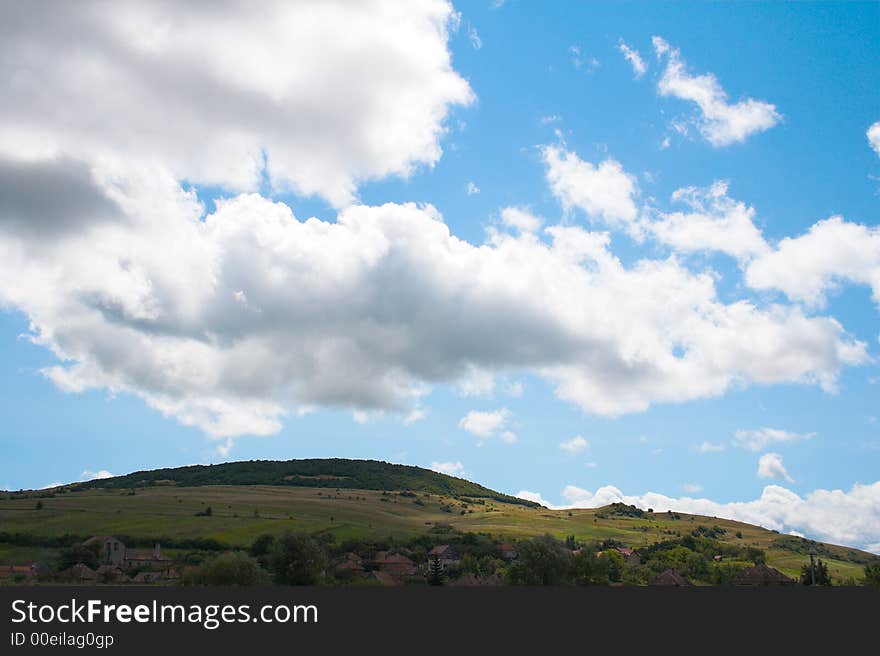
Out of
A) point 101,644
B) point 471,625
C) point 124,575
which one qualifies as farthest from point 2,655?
point 124,575

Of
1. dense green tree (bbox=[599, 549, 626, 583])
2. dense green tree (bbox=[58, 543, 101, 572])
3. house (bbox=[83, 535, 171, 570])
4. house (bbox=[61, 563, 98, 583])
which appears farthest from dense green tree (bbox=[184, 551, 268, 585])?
dense green tree (bbox=[599, 549, 626, 583])

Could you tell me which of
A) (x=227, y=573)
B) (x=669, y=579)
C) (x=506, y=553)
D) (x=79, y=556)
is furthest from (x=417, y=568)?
(x=227, y=573)

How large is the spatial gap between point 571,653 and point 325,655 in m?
15.9

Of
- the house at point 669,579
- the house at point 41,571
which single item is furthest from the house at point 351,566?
the house at point 669,579

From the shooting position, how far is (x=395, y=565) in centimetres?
15912

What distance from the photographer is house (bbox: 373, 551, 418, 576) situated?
155312 mm

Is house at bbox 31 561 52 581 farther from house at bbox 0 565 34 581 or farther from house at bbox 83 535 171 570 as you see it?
house at bbox 83 535 171 570

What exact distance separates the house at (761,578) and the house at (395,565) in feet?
220

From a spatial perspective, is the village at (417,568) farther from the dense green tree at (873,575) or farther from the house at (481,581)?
the dense green tree at (873,575)

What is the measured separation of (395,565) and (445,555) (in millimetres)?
24357

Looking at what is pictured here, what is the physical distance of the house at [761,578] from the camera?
14962 centimetres

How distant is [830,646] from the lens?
52.8 m

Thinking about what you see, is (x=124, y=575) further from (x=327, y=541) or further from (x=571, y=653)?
(x=571, y=653)

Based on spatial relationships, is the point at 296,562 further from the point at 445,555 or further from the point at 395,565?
the point at 445,555
